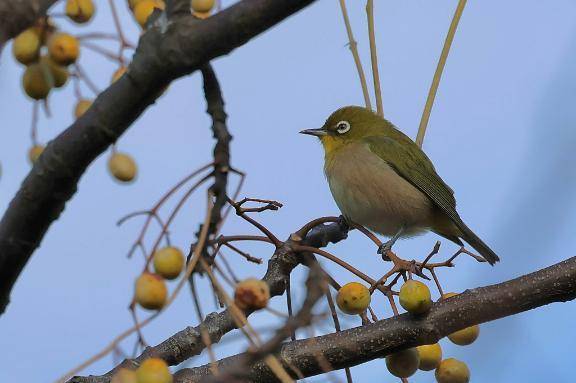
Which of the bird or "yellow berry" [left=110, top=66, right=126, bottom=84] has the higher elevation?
the bird

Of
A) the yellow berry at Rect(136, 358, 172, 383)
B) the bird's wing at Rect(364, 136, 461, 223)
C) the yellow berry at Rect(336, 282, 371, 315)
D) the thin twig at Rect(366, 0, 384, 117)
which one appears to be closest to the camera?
the yellow berry at Rect(136, 358, 172, 383)

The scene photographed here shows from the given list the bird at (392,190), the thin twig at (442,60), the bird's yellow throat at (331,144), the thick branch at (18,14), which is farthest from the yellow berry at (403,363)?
the bird's yellow throat at (331,144)

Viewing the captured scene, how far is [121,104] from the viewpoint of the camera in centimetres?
240

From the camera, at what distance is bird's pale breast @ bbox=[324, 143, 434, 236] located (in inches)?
265

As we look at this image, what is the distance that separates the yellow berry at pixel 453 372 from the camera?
3369mm

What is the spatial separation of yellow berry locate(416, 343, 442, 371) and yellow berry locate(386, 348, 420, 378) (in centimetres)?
4

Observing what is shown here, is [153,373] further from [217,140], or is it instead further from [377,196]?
[377,196]

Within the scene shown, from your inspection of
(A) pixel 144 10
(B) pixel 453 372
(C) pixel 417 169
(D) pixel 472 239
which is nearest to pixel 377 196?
(C) pixel 417 169

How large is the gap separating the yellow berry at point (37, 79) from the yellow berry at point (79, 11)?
0.56 ft

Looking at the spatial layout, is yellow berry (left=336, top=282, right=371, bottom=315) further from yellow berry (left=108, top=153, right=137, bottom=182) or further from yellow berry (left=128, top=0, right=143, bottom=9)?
yellow berry (left=128, top=0, right=143, bottom=9)

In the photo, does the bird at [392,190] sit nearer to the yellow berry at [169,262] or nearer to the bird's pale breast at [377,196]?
the bird's pale breast at [377,196]

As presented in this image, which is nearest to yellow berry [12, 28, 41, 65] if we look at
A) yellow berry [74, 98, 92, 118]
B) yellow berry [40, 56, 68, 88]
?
yellow berry [40, 56, 68, 88]

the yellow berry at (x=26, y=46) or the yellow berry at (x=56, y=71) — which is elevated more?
the yellow berry at (x=26, y=46)

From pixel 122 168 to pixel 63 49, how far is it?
0.37 m
